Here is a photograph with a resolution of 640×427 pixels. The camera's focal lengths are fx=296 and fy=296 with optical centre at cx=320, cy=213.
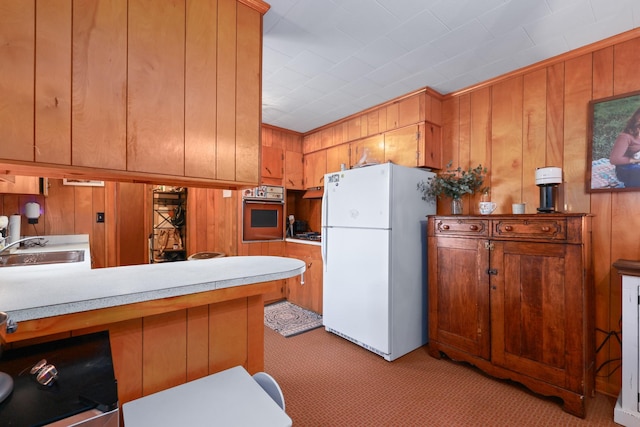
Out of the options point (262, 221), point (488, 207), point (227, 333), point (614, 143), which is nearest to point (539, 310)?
point (488, 207)

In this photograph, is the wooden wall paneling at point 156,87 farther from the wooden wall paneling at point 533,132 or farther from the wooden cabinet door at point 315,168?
the wooden cabinet door at point 315,168

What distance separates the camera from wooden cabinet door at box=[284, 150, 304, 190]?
4129 mm

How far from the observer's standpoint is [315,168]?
411cm

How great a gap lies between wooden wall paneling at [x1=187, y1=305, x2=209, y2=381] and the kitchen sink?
1381 millimetres

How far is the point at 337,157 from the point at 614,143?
2505mm

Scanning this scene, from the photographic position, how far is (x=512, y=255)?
2.07 meters

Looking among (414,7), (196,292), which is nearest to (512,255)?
(414,7)

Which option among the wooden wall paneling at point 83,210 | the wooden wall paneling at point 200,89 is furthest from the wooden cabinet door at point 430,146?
the wooden wall paneling at point 83,210

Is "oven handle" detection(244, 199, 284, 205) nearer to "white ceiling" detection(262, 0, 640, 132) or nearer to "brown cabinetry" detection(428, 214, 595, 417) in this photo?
"white ceiling" detection(262, 0, 640, 132)

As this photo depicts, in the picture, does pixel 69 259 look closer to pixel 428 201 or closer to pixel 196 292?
pixel 196 292

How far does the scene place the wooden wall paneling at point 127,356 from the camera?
1.06 meters

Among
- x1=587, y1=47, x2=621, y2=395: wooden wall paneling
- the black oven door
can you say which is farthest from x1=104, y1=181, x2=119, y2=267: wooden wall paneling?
x1=587, y1=47, x2=621, y2=395: wooden wall paneling

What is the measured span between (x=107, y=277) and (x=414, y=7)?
6.78 ft

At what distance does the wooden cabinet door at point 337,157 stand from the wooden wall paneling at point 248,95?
6.97 ft
